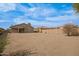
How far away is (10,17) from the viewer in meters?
1.62

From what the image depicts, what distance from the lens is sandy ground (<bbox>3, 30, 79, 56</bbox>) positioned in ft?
5.22

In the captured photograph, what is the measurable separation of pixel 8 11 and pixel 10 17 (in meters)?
0.06

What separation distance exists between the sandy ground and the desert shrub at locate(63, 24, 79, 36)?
0.04m

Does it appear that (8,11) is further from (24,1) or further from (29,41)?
(29,41)

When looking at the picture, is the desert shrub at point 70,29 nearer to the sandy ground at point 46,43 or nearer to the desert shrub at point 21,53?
the sandy ground at point 46,43

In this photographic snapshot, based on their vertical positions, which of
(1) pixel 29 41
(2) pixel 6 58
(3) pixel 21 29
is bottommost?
(2) pixel 6 58

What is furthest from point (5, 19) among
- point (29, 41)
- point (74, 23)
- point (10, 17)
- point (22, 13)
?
point (74, 23)

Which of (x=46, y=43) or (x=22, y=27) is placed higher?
(x=22, y=27)

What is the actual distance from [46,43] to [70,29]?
25 cm

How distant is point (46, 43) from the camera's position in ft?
5.24

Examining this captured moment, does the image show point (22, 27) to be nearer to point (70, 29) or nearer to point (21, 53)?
point (21, 53)

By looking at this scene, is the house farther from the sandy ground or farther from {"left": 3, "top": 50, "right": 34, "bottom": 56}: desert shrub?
{"left": 3, "top": 50, "right": 34, "bottom": 56}: desert shrub

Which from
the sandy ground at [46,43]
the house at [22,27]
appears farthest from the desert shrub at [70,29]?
the house at [22,27]

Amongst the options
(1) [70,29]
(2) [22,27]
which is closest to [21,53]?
(2) [22,27]
